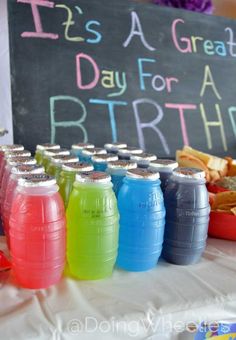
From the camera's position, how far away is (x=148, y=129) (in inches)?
61.4

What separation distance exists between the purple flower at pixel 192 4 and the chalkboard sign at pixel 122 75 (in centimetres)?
4

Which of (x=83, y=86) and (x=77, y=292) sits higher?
(x=83, y=86)

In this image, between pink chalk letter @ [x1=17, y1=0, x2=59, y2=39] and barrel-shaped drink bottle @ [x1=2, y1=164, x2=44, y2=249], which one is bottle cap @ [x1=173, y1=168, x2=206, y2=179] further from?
pink chalk letter @ [x1=17, y1=0, x2=59, y2=39]

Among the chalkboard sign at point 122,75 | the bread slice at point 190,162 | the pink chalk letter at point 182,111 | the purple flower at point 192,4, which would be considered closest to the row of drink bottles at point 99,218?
the bread slice at point 190,162

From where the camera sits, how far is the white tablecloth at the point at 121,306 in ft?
1.80

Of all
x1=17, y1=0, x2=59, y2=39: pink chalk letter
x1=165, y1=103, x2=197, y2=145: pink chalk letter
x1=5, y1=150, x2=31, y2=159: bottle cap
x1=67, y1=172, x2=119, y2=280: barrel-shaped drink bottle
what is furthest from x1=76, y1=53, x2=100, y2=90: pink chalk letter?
x1=67, y1=172, x2=119, y2=280: barrel-shaped drink bottle

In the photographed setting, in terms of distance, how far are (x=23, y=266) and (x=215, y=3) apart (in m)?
1.69

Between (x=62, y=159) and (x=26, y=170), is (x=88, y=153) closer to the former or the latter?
(x=62, y=159)

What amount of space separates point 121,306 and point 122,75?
1091mm

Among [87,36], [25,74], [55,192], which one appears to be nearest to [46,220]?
[55,192]

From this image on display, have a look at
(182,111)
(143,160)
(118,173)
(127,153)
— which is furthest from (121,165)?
(182,111)

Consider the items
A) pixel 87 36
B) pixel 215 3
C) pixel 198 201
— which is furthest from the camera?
pixel 215 3

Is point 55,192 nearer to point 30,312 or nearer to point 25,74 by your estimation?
point 30,312

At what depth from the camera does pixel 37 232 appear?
607 millimetres
